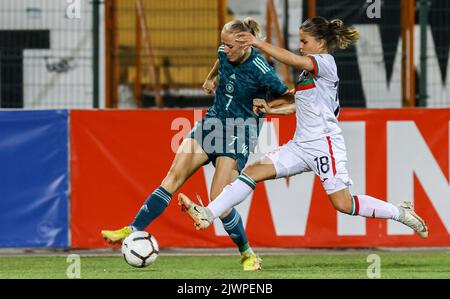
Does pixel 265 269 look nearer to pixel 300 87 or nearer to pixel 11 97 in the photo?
pixel 300 87

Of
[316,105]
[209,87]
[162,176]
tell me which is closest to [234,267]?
[209,87]

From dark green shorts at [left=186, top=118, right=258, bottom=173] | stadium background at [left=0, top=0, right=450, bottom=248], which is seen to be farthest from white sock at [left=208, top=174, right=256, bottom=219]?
stadium background at [left=0, top=0, right=450, bottom=248]

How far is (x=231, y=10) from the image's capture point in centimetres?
1845

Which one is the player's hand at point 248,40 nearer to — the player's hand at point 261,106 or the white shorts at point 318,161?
the player's hand at point 261,106

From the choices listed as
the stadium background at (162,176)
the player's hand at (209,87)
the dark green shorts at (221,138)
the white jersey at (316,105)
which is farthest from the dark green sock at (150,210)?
Result: the stadium background at (162,176)

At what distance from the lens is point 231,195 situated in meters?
10.3

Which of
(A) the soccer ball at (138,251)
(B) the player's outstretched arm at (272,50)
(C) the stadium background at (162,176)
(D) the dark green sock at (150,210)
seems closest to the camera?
(B) the player's outstretched arm at (272,50)

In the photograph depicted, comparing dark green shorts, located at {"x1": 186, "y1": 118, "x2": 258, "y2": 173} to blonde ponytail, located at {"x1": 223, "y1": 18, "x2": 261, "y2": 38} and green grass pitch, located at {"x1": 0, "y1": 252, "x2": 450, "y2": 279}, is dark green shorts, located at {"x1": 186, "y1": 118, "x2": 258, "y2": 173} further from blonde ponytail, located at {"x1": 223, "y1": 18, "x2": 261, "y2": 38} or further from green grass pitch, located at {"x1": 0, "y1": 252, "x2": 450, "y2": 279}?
green grass pitch, located at {"x1": 0, "y1": 252, "x2": 450, "y2": 279}

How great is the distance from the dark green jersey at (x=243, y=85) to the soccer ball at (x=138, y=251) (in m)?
1.44

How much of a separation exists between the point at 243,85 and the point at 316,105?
2.54 feet

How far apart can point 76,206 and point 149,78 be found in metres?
3.86

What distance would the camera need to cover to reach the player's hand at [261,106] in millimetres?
10695

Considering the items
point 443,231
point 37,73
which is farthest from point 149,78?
point 443,231

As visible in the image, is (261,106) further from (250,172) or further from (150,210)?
(150,210)
